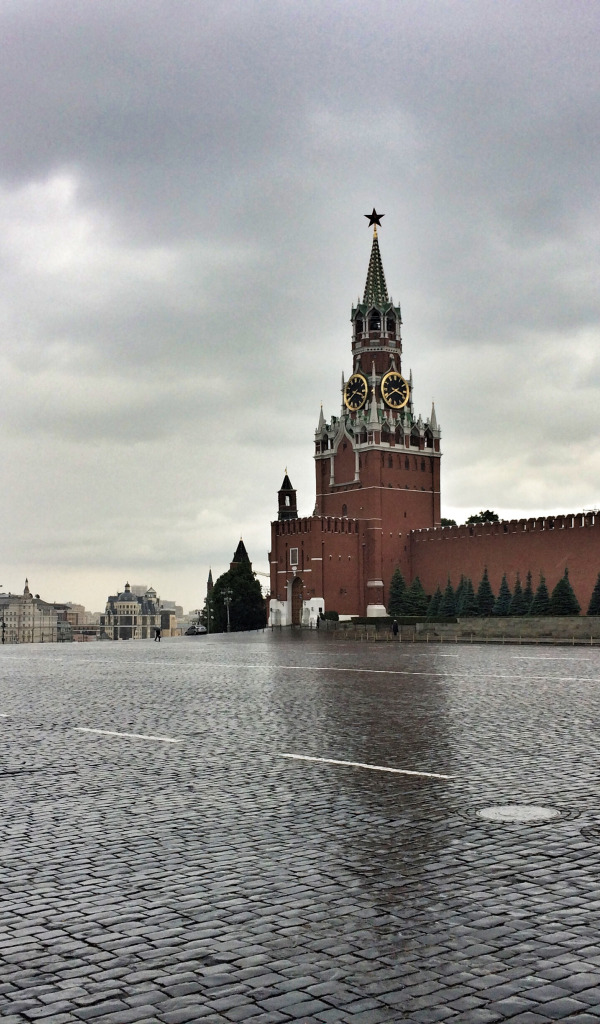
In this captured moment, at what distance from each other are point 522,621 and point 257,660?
72.2 ft

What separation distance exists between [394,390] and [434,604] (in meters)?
16.8

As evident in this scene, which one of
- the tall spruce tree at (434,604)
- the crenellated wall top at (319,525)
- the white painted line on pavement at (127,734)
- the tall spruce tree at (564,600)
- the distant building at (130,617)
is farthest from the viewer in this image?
the distant building at (130,617)

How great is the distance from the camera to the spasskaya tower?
206 feet

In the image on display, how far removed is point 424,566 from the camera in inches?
2461

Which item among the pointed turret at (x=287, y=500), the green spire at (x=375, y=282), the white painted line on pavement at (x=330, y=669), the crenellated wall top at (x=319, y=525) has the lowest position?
the white painted line on pavement at (x=330, y=669)

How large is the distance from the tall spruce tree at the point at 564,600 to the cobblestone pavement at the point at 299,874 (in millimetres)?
39567

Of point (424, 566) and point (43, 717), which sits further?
point (424, 566)

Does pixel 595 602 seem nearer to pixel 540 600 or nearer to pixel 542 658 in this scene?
pixel 540 600

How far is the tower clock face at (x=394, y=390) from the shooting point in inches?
2682

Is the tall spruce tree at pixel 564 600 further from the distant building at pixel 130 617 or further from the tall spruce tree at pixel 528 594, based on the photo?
the distant building at pixel 130 617

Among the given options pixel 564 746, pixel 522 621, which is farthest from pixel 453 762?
pixel 522 621

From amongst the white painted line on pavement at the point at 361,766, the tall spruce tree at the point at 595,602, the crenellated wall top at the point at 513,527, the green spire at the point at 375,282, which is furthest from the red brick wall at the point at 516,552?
the white painted line on pavement at the point at 361,766

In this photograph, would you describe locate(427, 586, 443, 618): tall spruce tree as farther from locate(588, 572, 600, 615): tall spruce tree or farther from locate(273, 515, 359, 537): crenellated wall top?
locate(588, 572, 600, 615): tall spruce tree

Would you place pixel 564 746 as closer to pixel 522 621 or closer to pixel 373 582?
pixel 522 621
